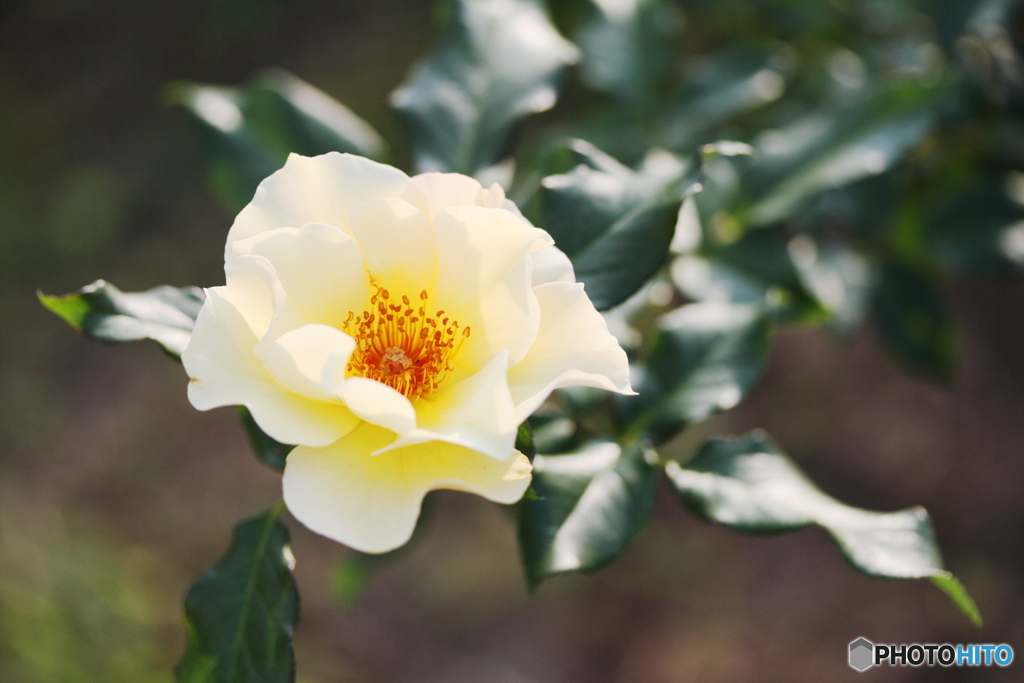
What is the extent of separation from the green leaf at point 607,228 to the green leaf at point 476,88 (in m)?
0.23

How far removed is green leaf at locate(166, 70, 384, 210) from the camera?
43.4 inches

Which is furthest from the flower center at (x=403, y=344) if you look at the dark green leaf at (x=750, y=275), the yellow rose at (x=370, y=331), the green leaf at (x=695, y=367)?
the dark green leaf at (x=750, y=275)

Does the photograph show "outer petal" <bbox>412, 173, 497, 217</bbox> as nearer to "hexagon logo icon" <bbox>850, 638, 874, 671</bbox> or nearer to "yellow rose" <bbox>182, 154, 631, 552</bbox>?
"yellow rose" <bbox>182, 154, 631, 552</bbox>

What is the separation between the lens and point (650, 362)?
106 centimetres

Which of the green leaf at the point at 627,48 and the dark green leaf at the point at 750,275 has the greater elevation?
the green leaf at the point at 627,48

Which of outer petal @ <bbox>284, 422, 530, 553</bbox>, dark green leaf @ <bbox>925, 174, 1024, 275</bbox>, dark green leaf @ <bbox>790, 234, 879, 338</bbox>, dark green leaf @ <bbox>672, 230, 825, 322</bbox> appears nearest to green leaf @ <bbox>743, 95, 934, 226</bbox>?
dark green leaf @ <bbox>672, 230, 825, 322</bbox>

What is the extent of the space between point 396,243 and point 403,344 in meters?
0.12

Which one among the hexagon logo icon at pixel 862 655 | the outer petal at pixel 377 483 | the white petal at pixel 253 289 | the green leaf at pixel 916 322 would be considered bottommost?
the hexagon logo icon at pixel 862 655

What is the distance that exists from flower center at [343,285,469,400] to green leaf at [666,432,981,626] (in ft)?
1.11

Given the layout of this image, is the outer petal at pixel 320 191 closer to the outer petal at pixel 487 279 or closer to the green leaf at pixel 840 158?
the outer petal at pixel 487 279

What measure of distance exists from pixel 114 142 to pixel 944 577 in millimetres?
3278

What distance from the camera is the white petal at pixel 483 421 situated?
0.57 metres

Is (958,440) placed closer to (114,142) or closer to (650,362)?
(650,362)

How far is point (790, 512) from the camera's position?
0.82 meters
